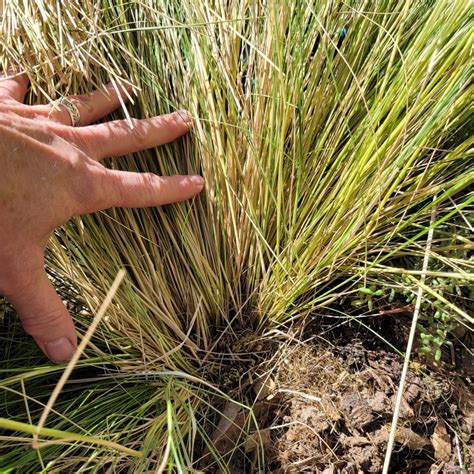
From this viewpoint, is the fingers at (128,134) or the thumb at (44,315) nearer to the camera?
the thumb at (44,315)

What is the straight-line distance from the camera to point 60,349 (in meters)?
0.97

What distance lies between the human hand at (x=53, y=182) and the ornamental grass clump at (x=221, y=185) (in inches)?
2.0

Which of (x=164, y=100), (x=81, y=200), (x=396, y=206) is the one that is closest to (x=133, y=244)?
(x=81, y=200)

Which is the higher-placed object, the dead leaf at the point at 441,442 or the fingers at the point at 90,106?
the fingers at the point at 90,106

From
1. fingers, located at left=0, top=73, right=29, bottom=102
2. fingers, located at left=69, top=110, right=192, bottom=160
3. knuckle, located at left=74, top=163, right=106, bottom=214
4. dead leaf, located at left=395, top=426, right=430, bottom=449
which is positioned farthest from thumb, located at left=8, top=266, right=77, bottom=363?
dead leaf, located at left=395, top=426, right=430, bottom=449

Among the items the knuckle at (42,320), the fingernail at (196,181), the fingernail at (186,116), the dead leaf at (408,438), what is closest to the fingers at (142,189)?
the fingernail at (196,181)

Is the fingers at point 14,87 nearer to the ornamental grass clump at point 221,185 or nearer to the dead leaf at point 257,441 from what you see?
the ornamental grass clump at point 221,185

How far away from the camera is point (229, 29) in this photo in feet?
3.41

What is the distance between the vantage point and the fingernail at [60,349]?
96 cm

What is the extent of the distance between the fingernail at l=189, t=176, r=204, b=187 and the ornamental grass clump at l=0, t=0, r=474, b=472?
23 millimetres

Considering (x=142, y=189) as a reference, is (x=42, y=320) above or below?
below

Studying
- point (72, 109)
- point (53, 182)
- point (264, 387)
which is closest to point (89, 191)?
point (53, 182)

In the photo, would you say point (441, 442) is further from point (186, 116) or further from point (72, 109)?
point (72, 109)

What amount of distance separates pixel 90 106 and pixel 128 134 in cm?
12
